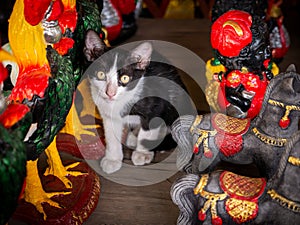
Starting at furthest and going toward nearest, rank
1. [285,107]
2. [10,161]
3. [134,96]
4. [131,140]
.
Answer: [131,140]
[134,96]
[285,107]
[10,161]

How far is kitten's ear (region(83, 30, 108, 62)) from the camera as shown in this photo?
1.09 m

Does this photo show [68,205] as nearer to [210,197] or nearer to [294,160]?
[210,197]

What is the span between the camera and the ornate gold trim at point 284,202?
2.67 ft

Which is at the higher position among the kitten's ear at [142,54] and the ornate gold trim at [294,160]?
the ornate gold trim at [294,160]

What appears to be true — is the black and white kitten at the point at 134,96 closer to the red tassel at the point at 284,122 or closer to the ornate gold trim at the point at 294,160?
the red tassel at the point at 284,122

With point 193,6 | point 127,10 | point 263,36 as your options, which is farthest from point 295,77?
point 193,6

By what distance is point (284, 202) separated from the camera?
0.82 meters

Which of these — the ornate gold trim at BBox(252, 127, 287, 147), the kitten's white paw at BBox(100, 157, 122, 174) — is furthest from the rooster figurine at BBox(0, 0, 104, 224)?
the ornate gold trim at BBox(252, 127, 287, 147)

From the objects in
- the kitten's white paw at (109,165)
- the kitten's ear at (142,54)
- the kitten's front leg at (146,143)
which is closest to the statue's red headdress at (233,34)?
the kitten's ear at (142,54)

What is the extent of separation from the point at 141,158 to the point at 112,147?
79mm

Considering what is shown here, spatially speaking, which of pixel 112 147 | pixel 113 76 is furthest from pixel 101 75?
pixel 112 147

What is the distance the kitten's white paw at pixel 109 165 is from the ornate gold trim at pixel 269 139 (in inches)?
14.0

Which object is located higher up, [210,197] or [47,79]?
[47,79]

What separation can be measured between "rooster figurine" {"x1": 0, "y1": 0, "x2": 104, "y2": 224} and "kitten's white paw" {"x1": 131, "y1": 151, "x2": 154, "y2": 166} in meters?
0.17
